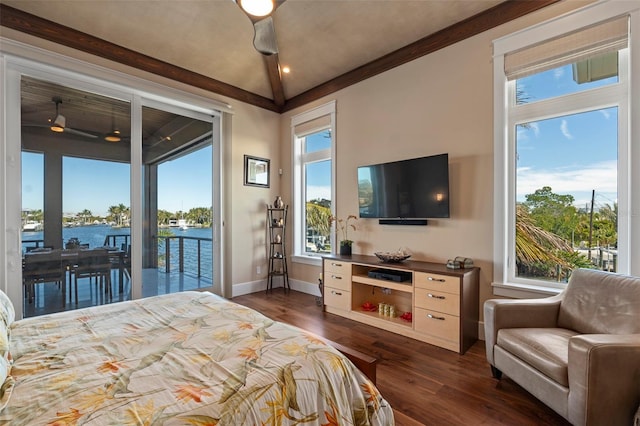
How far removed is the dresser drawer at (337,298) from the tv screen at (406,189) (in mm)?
999

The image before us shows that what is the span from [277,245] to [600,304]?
4.00 meters

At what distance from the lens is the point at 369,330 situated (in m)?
3.23

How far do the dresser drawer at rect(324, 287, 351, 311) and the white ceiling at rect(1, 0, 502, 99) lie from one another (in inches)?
116

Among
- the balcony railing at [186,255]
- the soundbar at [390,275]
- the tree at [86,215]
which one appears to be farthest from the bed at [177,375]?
the balcony railing at [186,255]

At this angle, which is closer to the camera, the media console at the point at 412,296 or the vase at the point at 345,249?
the media console at the point at 412,296

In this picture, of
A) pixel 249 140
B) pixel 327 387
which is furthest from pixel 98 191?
pixel 327 387

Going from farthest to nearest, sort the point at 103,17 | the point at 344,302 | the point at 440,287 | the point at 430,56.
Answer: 1. the point at 344,302
2. the point at 430,56
3. the point at 103,17
4. the point at 440,287

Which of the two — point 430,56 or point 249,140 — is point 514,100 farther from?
point 249,140

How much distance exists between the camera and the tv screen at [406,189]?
3146 mm

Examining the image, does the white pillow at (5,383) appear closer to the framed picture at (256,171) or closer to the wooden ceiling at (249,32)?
the wooden ceiling at (249,32)

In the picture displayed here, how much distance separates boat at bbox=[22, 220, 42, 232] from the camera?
2.98 metres

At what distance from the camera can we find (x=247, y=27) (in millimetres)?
3627

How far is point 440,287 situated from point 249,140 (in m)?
3.50

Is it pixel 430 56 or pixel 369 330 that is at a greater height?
pixel 430 56
